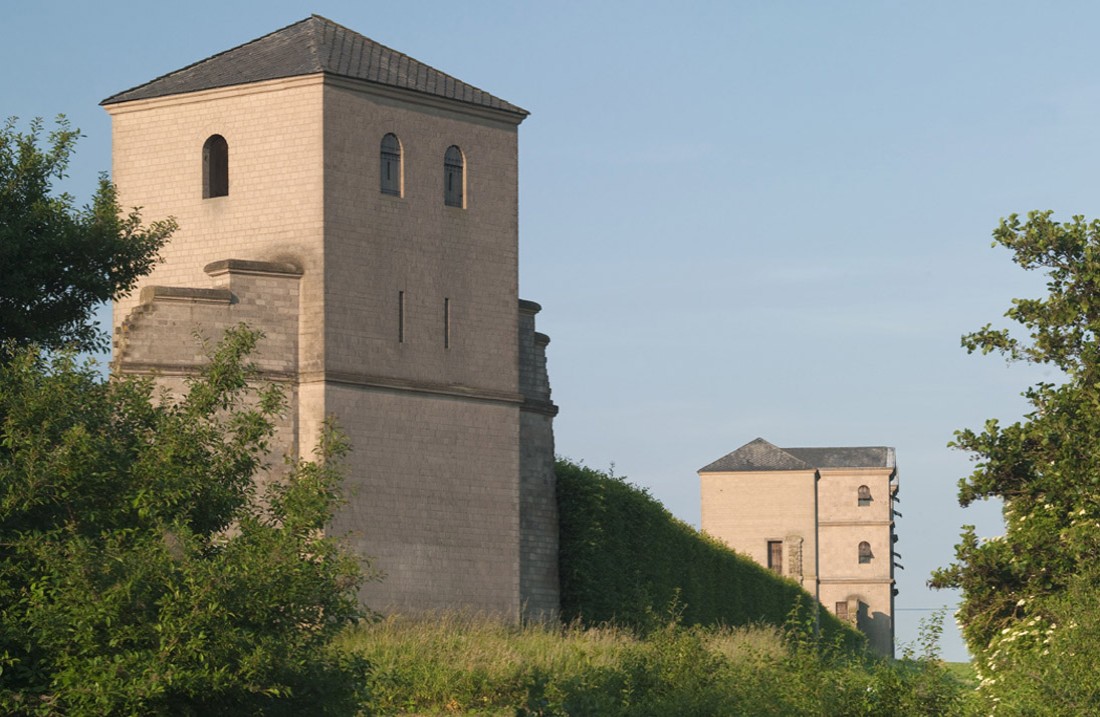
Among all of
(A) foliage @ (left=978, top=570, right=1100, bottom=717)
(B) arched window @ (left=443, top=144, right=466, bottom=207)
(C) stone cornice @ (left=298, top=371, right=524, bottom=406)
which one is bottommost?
(A) foliage @ (left=978, top=570, right=1100, bottom=717)

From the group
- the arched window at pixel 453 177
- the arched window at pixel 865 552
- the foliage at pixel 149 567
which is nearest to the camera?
the foliage at pixel 149 567

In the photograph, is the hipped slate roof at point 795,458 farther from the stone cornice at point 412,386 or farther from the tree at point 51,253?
the tree at point 51,253

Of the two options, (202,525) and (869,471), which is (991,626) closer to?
(202,525)

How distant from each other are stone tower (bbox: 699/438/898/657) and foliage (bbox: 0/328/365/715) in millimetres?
63800

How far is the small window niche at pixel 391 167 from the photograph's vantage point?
31.8 metres

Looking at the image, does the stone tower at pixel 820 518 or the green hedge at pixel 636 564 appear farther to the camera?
the stone tower at pixel 820 518

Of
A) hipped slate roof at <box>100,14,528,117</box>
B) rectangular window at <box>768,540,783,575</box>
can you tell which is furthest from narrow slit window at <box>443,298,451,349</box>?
rectangular window at <box>768,540,783,575</box>

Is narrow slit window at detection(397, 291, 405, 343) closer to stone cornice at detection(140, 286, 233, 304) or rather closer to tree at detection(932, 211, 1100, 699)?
stone cornice at detection(140, 286, 233, 304)

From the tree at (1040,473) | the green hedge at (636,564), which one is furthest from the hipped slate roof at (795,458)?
the tree at (1040,473)

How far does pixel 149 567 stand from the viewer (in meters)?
14.1

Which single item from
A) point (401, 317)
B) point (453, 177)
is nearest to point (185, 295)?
point (401, 317)

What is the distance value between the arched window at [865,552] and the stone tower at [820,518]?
47 mm

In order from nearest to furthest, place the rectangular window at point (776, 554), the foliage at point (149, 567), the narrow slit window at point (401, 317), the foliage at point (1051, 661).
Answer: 1. the foliage at point (149, 567)
2. the foliage at point (1051, 661)
3. the narrow slit window at point (401, 317)
4. the rectangular window at point (776, 554)

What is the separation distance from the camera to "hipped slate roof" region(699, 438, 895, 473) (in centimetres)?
8119
